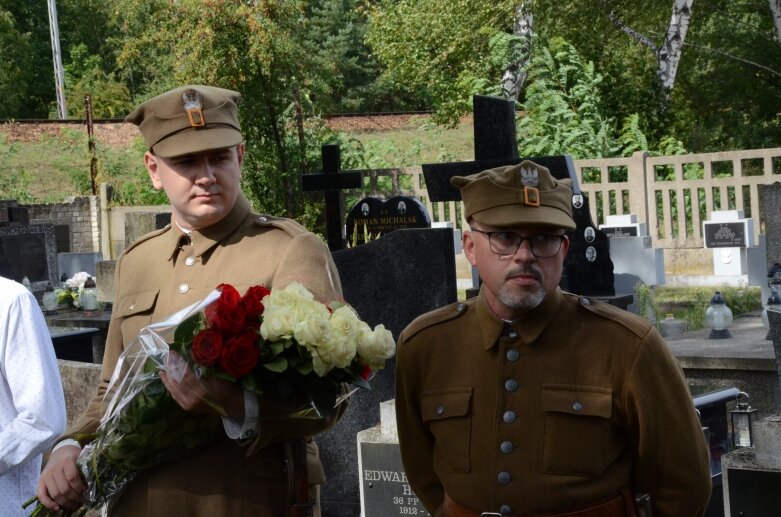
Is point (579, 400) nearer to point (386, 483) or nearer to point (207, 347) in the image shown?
point (207, 347)

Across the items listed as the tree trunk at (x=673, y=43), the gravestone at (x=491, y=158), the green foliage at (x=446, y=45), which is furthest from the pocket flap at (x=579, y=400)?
the tree trunk at (x=673, y=43)

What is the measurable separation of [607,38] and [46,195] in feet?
56.0

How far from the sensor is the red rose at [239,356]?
2354 millimetres

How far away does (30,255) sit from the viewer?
1346cm

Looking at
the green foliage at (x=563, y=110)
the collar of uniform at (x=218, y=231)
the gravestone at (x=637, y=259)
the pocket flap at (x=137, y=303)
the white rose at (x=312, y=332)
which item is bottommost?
the gravestone at (x=637, y=259)

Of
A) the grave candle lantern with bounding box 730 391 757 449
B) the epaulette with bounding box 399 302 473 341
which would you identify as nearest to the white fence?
the grave candle lantern with bounding box 730 391 757 449

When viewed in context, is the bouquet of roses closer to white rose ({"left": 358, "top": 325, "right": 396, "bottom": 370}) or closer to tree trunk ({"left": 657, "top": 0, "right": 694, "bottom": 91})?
white rose ({"left": 358, "top": 325, "right": 396, "bottom": 370})

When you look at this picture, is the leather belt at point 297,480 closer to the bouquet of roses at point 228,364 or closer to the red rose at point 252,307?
the bouquet of roses at point 228,364

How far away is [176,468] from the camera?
272 centimetres

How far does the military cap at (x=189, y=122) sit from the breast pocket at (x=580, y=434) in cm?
106

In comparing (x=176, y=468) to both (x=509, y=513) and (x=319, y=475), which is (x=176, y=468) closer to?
(x=319, y=475)

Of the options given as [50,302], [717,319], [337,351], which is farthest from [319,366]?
[50,302]

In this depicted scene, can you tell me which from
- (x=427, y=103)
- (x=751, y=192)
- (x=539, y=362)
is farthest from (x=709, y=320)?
(x=427, y=103)

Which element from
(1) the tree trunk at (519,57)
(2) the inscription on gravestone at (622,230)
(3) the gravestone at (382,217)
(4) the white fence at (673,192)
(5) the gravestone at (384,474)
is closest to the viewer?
(5) the gravestone at (384,474)
